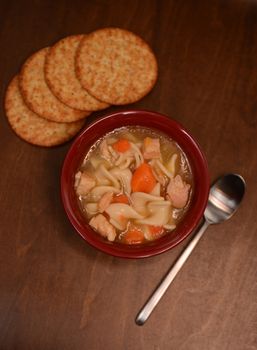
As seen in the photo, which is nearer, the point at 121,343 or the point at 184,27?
the point at 121,343

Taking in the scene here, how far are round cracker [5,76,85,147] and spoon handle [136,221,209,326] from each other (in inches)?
27.8

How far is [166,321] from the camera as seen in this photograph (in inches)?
75.9

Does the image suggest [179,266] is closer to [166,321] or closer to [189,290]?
[189,290]

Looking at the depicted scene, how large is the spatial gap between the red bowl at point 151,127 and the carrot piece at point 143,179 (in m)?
0.17

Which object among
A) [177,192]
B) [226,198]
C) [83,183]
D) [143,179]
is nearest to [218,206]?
[226,198]

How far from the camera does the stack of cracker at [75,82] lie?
2.01m

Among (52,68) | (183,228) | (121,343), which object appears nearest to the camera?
(183,228)

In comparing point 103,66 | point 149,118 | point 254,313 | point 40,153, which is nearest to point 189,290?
point 254,313

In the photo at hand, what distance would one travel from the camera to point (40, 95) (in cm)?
205

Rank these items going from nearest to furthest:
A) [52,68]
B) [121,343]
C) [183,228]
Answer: [183,228] → [121,343] → [52,68]

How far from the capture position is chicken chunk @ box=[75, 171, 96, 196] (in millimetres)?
1828

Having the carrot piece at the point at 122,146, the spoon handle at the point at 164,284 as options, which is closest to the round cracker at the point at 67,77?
the carrot piece at the point at 122,146

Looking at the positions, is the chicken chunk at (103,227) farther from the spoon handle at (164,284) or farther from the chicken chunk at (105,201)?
the spoon handle at (164,284)

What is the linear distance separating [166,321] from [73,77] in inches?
44.7
